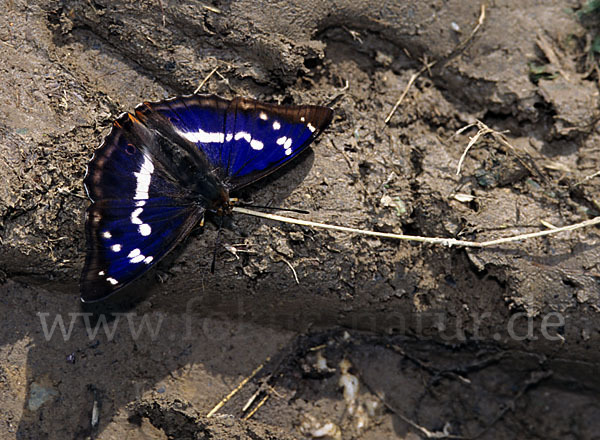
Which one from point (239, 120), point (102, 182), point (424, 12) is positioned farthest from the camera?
point (424, 12)

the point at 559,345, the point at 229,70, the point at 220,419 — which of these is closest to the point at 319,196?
the point at 229,70

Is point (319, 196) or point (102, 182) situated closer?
point (102, 182)

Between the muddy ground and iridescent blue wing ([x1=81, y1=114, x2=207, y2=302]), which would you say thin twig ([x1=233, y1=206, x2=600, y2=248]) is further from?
iridescent blue wing ([x1=81, y1=114, x2=207, y2=302])

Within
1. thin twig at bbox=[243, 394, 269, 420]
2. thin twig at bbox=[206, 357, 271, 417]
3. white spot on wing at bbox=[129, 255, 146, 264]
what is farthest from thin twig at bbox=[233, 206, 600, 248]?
thin twig at bbox=[243, 394, 269, 420]

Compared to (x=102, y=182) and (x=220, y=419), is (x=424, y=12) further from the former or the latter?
(x=220, y=419)

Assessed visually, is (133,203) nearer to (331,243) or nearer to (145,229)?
(145,229)

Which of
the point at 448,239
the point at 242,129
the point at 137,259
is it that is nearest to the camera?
the point at 137,259

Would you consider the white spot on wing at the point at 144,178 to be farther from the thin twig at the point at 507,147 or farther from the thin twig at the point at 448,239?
the thin twig at the point at 507,147

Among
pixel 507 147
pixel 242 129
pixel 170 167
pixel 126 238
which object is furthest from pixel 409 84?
pixel 126 238
